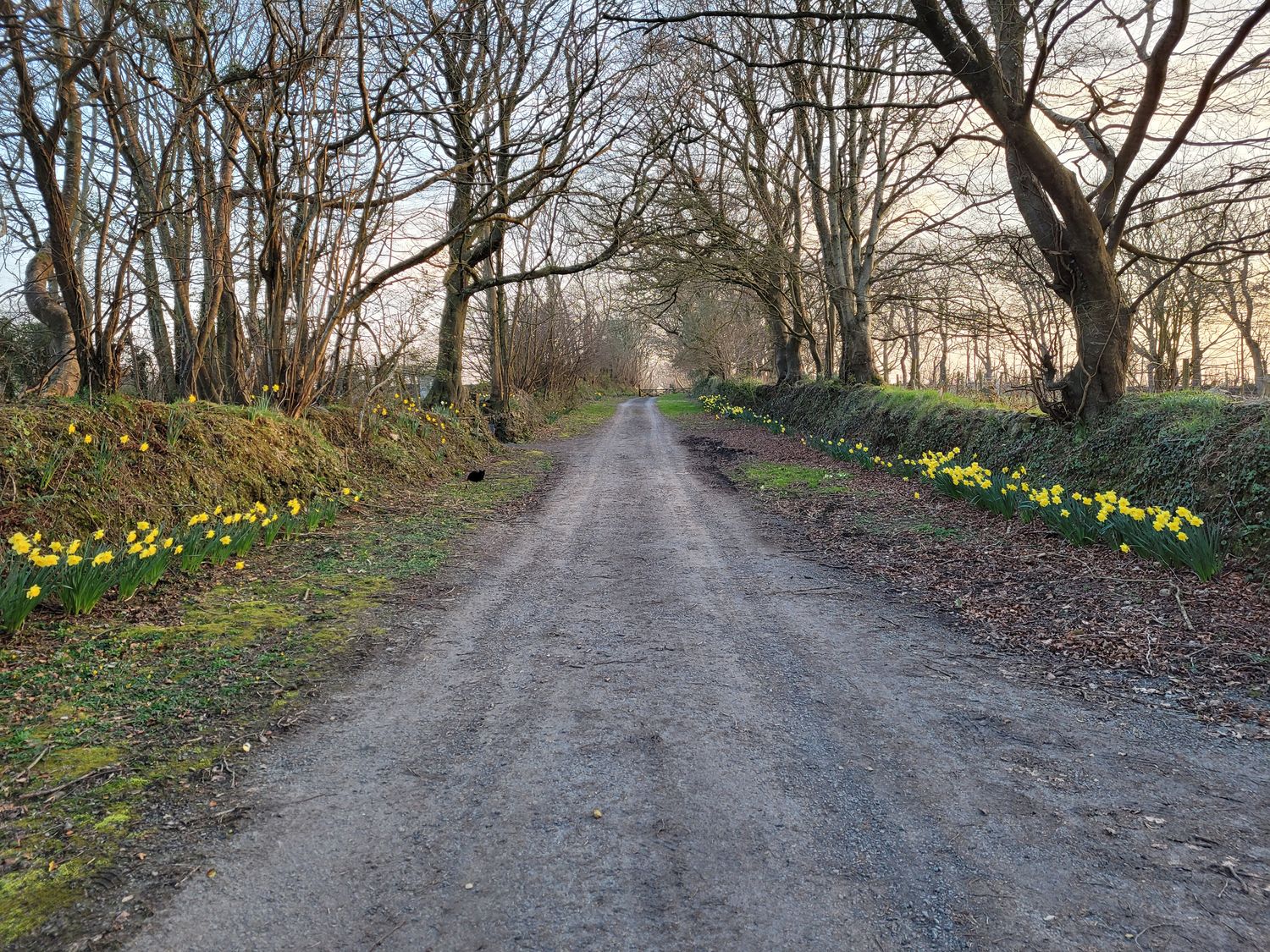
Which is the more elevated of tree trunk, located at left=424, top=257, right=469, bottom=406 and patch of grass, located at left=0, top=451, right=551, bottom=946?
tree trunk, located at left=424, top=257, right=469, bottom=406

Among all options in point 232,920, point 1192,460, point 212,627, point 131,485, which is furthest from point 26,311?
point 1192,460

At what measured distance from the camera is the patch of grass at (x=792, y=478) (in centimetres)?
912

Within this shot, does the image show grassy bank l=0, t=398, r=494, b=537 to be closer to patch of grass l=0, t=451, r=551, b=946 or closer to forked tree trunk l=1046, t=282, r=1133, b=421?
patch of grass l=0, t=451, r=551, b=946

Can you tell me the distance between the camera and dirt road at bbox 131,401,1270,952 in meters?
1.82

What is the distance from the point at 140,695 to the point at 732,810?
2666mm

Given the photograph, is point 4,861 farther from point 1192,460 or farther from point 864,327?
point 864,327

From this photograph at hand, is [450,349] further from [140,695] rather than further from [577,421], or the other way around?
[140,695]

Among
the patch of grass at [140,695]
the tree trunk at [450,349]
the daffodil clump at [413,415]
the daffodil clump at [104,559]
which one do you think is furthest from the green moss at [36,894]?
the tree trunk at [450,349]

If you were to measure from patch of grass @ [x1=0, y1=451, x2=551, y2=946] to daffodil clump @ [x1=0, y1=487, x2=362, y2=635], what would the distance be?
14 cm

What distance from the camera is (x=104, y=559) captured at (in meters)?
3.70

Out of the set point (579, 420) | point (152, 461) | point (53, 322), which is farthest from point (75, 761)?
point (579, 420)

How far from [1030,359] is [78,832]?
8.48 meters

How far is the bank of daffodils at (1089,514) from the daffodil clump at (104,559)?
637 cm

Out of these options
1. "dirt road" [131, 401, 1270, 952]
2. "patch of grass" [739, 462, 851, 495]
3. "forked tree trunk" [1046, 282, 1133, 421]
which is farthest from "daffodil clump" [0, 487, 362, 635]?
"forked tree trunk" [1046, 282, 1133, 421]
